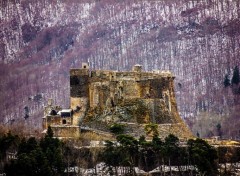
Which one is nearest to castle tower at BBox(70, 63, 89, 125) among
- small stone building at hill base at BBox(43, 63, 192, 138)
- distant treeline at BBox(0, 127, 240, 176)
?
small stone building at hill base at BBox(43, 63, 192, 138)

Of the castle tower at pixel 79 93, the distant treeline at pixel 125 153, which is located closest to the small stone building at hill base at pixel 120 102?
the castle tower at pixel 79 93

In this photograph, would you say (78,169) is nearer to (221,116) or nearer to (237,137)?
(237,137)

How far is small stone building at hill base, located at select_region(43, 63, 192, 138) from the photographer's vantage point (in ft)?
396

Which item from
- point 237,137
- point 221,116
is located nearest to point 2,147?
point 237,137

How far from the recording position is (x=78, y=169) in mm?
109000

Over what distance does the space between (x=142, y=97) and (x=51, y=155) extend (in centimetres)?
2105

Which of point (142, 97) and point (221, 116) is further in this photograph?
point (221, 116)

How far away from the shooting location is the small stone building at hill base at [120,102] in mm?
120750

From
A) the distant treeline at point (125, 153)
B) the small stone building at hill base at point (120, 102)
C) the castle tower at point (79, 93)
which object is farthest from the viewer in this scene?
the castle tower at point (79, 93)

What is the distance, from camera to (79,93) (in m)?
123

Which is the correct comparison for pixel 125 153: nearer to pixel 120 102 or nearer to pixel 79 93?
pixel 120 102

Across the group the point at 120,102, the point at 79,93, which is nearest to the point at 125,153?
the point at 120,102

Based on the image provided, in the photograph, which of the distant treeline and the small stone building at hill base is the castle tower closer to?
the small stone building at hill base

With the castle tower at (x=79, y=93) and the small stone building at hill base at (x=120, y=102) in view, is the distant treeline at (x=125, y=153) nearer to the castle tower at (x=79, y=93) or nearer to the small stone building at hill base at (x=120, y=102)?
the small stone building at hill base at (x=120, y=102)
